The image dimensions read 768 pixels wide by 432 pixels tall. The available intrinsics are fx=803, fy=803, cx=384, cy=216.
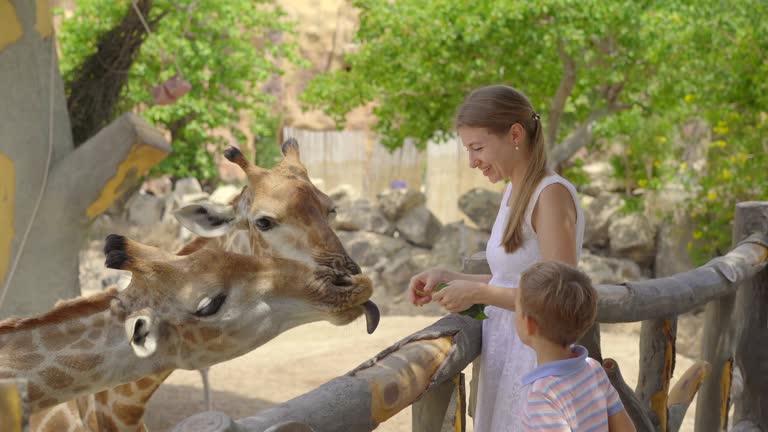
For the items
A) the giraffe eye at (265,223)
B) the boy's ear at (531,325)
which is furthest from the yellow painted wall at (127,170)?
the boy's ear at (531,325)

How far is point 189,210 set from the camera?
9.98 ft

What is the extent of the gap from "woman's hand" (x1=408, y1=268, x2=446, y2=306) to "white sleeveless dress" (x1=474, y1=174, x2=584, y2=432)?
165 millimetres

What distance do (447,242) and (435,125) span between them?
2.45m

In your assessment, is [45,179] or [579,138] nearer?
[45,179]

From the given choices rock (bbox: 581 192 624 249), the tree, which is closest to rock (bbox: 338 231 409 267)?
the tree

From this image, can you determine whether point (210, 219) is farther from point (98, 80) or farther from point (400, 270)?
point (400, 270)

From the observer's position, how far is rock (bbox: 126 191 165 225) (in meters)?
14.4

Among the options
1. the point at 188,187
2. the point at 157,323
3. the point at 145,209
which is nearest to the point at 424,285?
the point at 157,323

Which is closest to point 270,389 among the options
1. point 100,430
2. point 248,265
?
point 100,430

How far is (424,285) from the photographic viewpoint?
6.61 ft

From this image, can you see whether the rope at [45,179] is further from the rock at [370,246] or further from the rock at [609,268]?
the rock at [609,268]

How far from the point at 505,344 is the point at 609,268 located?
30.0 feet

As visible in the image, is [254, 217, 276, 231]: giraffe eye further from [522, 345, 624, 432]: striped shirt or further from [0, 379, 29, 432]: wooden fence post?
[0, 379, 29, 432]: wooden fence post

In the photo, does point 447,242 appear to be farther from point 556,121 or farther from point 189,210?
point 189,210
